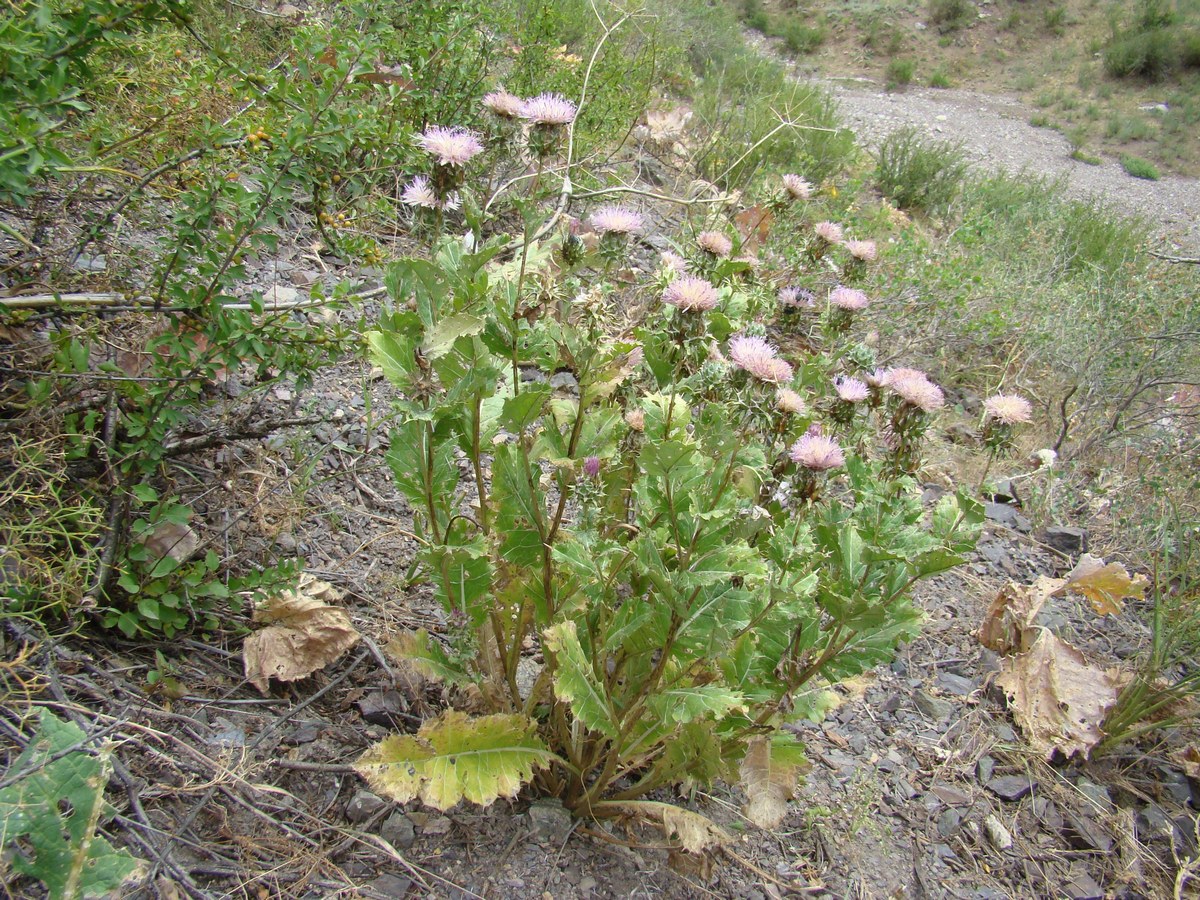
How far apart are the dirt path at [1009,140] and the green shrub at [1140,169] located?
180mm

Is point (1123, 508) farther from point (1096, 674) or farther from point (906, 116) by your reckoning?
point (906, 116)

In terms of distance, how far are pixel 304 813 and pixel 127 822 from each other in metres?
0.36

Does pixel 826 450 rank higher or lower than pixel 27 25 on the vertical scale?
lower

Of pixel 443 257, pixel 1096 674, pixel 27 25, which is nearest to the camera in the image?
pixel 443 257

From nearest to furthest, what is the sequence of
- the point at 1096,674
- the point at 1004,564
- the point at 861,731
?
1. the point at 861,731
2. the point at 1096,674
3. the point at 1004,564

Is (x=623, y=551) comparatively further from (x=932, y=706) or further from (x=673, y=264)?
(x=932, y=706)

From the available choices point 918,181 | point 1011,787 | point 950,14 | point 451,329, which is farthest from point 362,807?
point 950,14

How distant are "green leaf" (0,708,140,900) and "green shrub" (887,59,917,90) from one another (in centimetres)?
2283

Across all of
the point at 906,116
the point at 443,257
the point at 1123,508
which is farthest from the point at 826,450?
the point at 906,116

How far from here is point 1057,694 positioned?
9.01ft

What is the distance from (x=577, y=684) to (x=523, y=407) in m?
0.60

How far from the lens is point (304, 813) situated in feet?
5.56

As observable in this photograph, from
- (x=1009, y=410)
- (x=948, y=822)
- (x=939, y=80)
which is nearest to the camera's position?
(x=1009, y=410)

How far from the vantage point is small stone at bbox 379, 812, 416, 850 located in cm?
174
